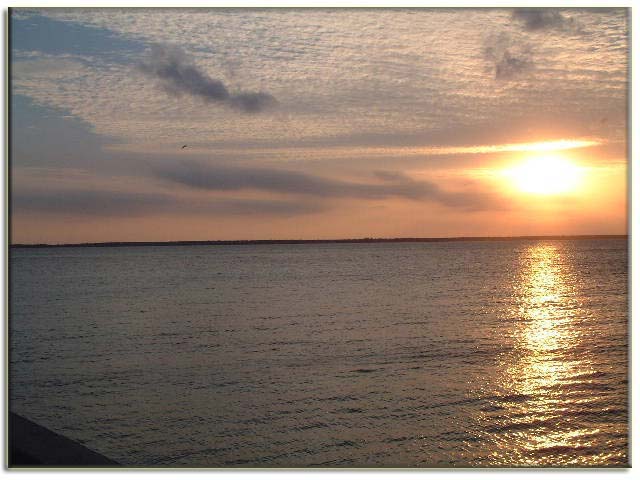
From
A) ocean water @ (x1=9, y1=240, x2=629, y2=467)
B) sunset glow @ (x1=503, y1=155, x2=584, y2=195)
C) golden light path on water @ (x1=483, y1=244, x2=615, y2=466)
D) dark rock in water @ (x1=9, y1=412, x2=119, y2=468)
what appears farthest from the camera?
sunset glow @ (x1=503, y1=155, x2=584, y2=195)

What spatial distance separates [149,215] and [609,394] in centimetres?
778

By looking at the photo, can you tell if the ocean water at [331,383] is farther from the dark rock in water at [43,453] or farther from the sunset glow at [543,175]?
the sunset glow at [543,175]

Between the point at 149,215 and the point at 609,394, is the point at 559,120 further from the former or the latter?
the point at 149,215

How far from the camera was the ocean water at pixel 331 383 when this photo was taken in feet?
23.5

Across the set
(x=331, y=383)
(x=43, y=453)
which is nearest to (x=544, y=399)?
(x=331, y=383)

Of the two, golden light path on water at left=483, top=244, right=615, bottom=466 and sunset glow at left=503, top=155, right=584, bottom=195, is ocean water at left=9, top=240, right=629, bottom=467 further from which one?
sunset glow at left=503, top=155, right=584, bottom=195

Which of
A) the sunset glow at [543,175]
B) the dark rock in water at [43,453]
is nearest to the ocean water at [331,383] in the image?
the dark rock in water at [43,453]

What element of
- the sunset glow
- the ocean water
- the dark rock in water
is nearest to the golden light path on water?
the ocean water

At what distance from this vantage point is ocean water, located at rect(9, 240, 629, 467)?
7.18m

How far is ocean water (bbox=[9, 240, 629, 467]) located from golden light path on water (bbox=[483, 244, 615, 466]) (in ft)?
0.09

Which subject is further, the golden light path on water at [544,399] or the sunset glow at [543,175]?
the sunset glow at [543,175]

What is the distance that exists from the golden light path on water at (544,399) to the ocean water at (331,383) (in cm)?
3

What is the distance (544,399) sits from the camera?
871 centimetres

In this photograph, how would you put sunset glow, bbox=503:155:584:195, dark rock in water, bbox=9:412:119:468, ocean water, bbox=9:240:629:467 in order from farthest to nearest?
sunset glow, bbox=503:155:584:195, ocean water, bbox=9:240:629:467, dark rock in water, bbox=9:412:119:468
